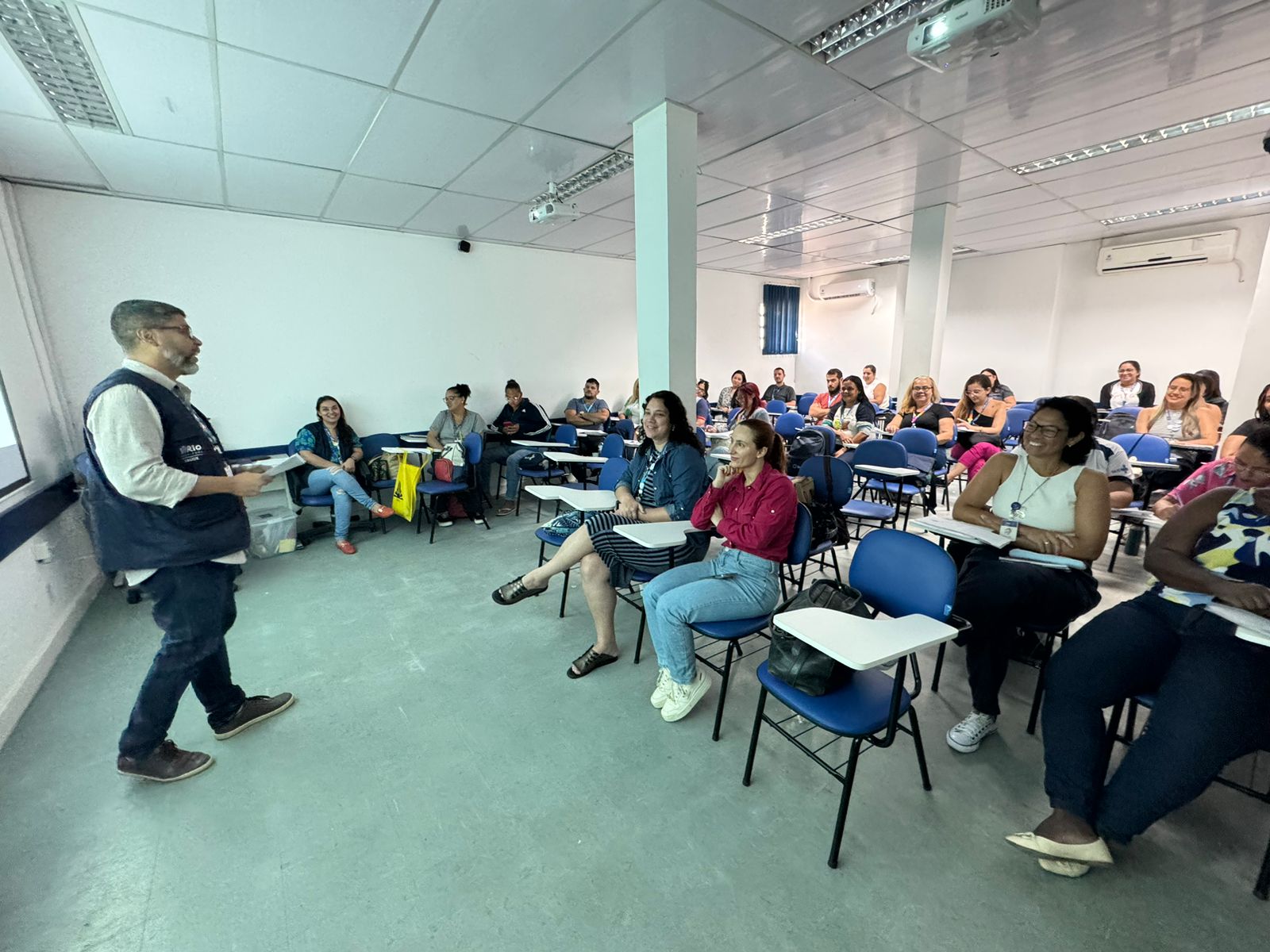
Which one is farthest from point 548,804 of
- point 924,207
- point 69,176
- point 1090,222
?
point 1090,222

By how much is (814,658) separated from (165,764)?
2.41 metres

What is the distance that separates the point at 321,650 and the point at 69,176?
3.82 m

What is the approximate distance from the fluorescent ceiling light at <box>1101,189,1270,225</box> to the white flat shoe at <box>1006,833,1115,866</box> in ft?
23.0

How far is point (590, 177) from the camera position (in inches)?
154

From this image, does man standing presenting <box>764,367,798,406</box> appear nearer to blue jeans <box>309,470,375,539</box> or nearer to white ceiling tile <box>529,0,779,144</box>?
white ceiling tile <box>529,0,779,144</box>

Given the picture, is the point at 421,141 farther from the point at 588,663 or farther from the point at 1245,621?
the point at 1245,621

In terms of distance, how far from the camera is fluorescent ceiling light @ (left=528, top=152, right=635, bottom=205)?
3.61 metres

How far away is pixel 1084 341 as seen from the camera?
731 cm

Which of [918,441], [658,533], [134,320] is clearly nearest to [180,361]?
[134,320]

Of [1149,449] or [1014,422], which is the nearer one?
[1149,449]

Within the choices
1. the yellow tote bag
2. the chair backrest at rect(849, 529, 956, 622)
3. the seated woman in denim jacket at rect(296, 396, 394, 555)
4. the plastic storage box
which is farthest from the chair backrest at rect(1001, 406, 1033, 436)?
the plastic storage box

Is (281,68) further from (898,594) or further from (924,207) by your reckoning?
(924,207)

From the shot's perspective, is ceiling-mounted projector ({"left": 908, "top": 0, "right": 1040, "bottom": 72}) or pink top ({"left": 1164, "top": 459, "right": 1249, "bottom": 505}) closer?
ceiling-mounted projector ({"left": 908, "top": 0, "right": 1040, "bottom": 72})

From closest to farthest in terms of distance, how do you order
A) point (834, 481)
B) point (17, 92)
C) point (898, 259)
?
point (17, 92), point (834, 481), point (898, 259)
